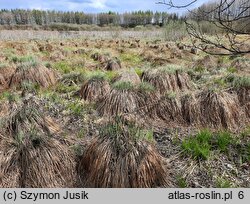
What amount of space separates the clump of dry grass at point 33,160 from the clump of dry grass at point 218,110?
2.62 m

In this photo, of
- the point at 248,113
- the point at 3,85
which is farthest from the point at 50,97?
the point at 248,113

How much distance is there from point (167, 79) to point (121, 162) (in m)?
3.74

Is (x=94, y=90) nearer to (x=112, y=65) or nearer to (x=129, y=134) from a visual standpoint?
(x=129, y=134)

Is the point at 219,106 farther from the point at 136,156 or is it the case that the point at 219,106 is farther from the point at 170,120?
the point at 136,156

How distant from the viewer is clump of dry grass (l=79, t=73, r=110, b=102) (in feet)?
21.3

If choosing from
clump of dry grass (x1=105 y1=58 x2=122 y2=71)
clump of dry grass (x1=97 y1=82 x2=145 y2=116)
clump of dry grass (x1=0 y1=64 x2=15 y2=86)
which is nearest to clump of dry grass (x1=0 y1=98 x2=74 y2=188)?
clump of dry grass (x1=97 y1=82 x2=145 y2=116)

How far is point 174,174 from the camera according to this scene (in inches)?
158

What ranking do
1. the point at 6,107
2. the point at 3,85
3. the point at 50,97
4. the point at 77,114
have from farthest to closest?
1. the point at 3,85
2. the point at 50,97
3. the point at 77,114
4. the point at 6,107

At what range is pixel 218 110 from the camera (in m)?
5.52

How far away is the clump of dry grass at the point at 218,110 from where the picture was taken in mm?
5452

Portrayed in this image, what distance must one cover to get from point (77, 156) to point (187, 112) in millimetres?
2325

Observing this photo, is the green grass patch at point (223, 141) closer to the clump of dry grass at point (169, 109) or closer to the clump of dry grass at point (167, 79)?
the clump of dry grass at point (169, 109)

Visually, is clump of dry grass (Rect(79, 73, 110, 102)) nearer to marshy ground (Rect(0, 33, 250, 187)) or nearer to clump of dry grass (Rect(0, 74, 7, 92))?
marshy ground (Rect(0, 33, 250, 187))

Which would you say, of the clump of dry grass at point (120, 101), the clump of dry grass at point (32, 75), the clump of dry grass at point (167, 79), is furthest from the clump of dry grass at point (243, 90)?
the clump of dry grass at point (32, 75)
